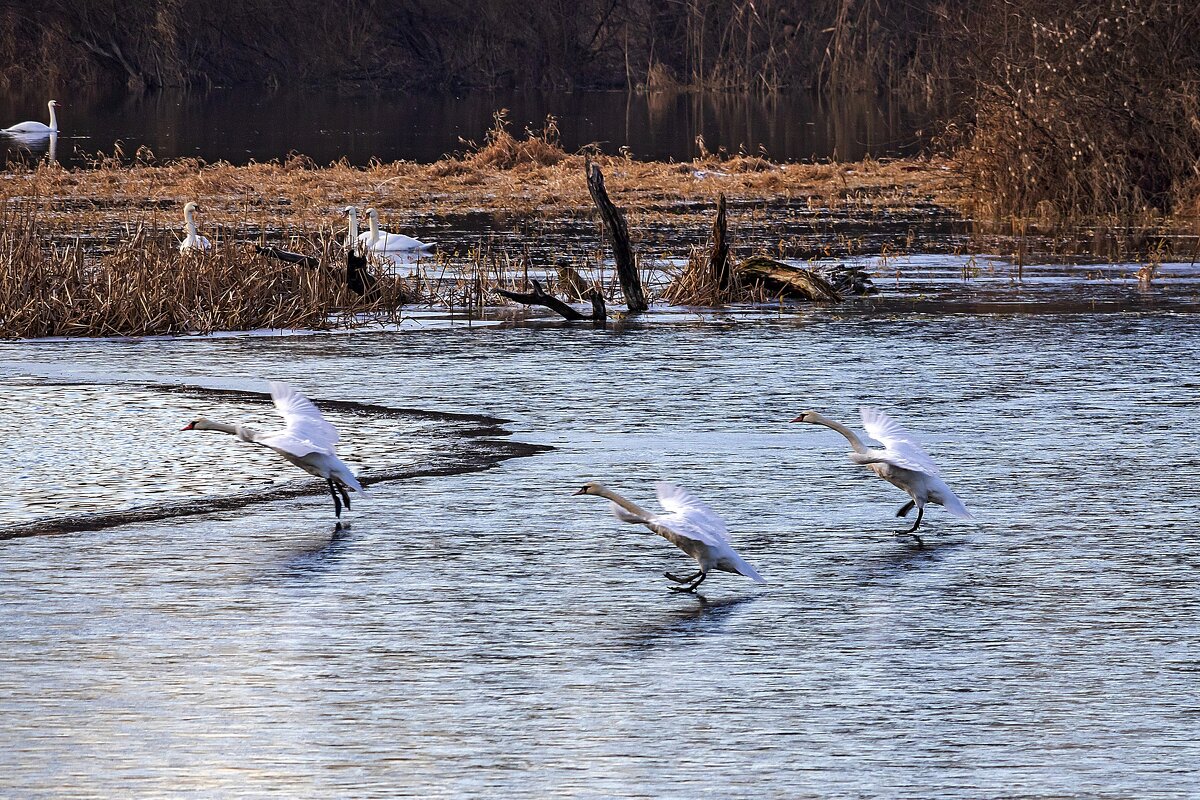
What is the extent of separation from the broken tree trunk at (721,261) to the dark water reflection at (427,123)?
663 inches

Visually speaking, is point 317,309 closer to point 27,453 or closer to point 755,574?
point 27,453

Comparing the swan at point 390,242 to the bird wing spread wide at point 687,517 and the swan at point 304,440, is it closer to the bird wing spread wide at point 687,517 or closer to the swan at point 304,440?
the swan at point 304,440

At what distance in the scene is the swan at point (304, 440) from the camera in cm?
920

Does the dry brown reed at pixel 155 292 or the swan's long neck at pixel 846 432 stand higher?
the dry brown reed at pixel 155 292

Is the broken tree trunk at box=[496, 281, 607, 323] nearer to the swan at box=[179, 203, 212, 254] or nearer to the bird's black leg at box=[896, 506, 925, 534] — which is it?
the swan at box=[179, 203, 212, 254]

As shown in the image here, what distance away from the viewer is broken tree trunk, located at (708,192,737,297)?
790 inches

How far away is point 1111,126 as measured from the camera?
Answer: 94.0ft

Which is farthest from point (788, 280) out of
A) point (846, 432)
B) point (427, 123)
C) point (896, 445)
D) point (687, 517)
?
point (427, 123)

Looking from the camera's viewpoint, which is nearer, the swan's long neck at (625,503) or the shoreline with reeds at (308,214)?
the swan's long neck at (625,503)

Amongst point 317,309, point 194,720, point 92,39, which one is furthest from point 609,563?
point 92,39

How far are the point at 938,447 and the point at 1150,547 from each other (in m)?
2.73

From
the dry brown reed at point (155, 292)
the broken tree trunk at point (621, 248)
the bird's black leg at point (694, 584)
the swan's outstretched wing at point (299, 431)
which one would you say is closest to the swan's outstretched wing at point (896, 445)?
the bird's black leg at point (694, 584)

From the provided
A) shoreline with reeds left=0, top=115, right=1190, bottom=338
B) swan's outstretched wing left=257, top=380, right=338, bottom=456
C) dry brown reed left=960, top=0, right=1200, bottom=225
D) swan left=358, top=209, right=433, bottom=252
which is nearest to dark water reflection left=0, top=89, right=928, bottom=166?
shoreline with reeds left=0, top=115, right=1190, bottom=338

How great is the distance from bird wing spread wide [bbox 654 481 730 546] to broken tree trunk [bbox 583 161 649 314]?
11.5m
